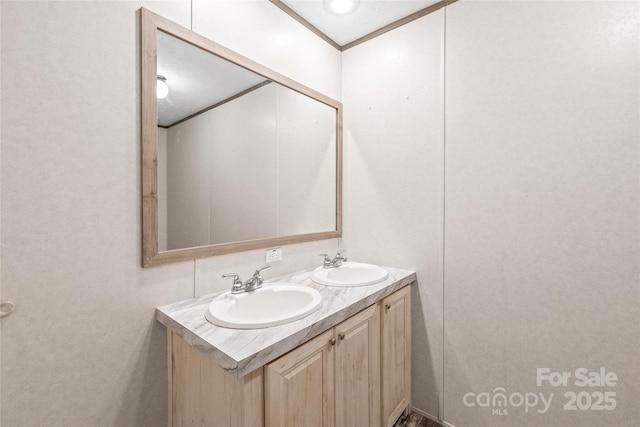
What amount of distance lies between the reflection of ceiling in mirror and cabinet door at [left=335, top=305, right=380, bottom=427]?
1224mm

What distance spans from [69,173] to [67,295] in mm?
429

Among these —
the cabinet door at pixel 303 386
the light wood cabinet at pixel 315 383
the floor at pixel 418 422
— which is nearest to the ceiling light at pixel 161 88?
the light wood cabinet at pixel 315 383

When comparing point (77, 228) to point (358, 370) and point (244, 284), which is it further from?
point (358, 370)

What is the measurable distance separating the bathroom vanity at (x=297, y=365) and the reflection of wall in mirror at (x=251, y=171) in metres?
0.38

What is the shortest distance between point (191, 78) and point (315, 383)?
4.76 feet

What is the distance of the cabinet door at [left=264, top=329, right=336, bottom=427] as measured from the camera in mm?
889

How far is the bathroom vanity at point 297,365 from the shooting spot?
866 mm

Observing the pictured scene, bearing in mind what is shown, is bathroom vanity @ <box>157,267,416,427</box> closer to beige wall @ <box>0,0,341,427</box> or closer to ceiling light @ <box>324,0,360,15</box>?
beige wall @ <box>0,0,341,427</box>

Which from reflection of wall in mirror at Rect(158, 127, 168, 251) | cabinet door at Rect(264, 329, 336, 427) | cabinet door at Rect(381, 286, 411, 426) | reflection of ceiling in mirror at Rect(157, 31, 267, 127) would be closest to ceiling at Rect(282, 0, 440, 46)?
reflection of ceiling in mirror at Rect(157, 31, 267, 127)

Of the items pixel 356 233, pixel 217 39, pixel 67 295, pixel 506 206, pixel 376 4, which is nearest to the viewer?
pixel 67 295

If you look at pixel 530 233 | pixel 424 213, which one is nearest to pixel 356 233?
pixel 424 213

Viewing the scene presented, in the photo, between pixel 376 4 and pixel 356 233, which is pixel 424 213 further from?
pixel 376 4

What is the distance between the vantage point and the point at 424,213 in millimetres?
1741

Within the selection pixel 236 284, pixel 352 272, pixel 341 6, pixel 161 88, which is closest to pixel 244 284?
pixel 236 284
